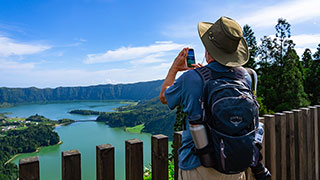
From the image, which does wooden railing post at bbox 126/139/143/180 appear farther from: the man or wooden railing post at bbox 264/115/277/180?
wooden railing post at bbox 264/115/277/180

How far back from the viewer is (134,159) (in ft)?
4.27

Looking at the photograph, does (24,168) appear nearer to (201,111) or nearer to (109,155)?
(109,155)

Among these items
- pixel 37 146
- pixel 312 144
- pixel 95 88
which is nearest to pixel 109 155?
pixel 312 144

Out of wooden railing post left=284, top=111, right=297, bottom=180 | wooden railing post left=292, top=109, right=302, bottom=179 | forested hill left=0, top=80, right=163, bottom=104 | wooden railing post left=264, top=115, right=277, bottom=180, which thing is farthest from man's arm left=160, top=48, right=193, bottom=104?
forested hill left=0, top=80, right=163, bottom=104

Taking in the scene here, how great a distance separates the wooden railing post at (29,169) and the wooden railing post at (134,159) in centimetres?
47

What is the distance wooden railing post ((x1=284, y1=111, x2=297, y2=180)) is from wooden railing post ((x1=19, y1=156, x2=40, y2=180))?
76.0 inches

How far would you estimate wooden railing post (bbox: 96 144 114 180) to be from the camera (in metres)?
1.20

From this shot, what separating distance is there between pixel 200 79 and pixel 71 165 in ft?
2.48

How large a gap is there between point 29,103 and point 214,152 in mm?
107349

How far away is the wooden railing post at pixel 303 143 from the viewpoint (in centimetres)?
213

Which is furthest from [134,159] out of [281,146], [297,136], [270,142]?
[297,136]

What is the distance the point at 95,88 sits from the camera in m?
104

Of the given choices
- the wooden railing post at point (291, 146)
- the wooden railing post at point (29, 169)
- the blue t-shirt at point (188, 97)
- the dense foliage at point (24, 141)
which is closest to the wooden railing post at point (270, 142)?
the wooden railing post at point (291, 146)

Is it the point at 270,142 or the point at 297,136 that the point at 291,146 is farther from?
the point at 270,142
